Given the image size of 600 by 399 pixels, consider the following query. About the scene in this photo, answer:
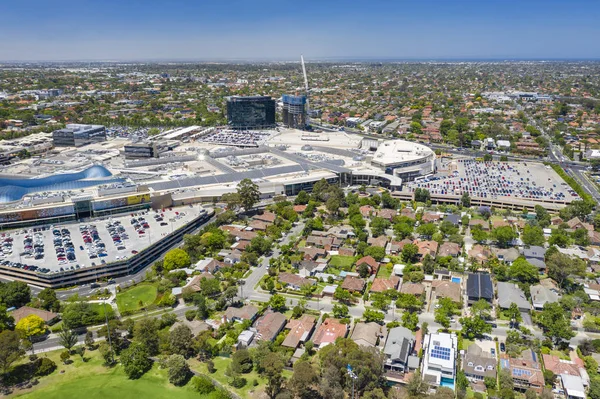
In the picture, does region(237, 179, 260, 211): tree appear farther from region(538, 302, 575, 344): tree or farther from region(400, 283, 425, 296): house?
region(538, 302, 575, 344): tree

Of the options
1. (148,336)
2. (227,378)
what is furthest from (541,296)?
(148,336)

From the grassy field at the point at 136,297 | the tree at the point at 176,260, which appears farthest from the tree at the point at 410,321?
the tree at the point at 176,260

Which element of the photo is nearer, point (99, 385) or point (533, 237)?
point (99, 385)

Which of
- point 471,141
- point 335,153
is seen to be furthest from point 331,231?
point 471,141

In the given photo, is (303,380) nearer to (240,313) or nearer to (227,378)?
(227,378)

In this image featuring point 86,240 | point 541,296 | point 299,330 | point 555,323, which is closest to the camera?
point 555,323

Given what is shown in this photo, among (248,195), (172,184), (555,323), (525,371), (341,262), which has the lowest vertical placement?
(341,262)

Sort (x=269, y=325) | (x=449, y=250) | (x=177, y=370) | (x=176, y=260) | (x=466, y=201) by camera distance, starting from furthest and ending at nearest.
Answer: (x=466, y=201)
(x=449, y=250)
(x=176, y=260)
(x=269, y=325)
(x=177, y=370)

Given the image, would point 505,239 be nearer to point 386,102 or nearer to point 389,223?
point 389,223
